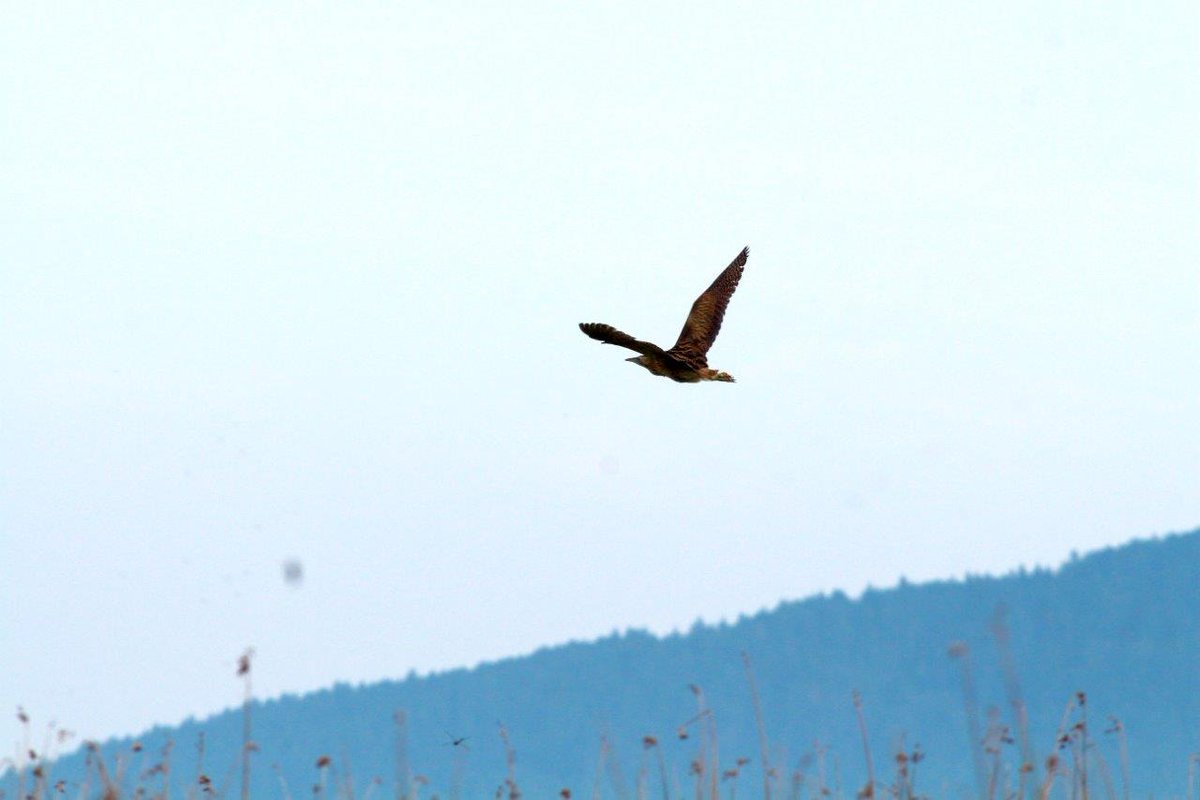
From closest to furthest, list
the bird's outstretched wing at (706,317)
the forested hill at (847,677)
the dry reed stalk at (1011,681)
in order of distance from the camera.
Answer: the dry reed stalk at (1011,681)
the bird's outstretched wing at (706,317)
the forested hill at (847,677)

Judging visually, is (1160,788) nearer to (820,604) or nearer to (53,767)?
(53,767)

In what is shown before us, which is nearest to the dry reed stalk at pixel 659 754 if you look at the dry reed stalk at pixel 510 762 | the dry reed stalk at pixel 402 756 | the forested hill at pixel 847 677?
the dry reed stalk at pixel 510 762

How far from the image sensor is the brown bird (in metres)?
11.9

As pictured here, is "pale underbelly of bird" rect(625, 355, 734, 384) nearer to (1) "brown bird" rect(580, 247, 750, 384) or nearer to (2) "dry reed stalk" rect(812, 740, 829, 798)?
(1) "brown bird" rect(580, 247, 750, 384)

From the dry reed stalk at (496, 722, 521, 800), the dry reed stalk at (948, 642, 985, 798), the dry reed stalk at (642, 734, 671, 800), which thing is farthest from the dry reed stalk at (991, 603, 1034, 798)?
the dry reed stalk at (496, 722, 521, 800)

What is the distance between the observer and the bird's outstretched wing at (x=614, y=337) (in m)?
11.7

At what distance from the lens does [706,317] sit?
13695mm

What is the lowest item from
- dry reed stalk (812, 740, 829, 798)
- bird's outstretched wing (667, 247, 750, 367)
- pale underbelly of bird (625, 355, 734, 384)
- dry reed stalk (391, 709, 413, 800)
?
dry reed stalk (812, 740, 829, 798)

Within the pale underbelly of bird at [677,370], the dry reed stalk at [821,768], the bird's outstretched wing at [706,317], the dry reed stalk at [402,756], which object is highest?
the bird's outstretched wing at [706,317]

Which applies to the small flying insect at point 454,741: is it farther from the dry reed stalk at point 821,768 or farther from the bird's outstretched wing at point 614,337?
the bird's outstretched wing at point 614,337

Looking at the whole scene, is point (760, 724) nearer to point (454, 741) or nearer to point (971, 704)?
point (971, 704)

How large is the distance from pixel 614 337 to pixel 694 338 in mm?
1678

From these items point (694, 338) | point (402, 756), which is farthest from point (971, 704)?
point (694, 338)

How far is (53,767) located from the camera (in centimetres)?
705
